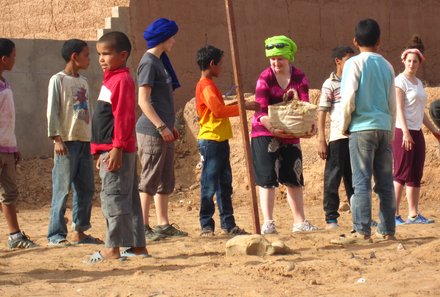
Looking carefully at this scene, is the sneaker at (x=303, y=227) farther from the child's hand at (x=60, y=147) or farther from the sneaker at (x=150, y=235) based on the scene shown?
the child's hand at (x=60, y=147)

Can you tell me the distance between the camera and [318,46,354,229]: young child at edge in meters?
8.89

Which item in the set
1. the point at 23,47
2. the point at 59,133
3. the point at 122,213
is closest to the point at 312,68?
the point at 23,47

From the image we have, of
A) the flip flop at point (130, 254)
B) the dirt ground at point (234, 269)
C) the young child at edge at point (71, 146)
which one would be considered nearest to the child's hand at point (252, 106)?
the dirt ground at point (234, 269)

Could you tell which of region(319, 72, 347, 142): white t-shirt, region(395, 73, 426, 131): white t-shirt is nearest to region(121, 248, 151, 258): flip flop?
region(319, 72, 347, 142): white t-shirt

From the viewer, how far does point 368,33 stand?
7.75 meters

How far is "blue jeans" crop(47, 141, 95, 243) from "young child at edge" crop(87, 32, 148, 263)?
1.14 metres

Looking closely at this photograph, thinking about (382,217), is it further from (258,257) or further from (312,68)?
(312,68)

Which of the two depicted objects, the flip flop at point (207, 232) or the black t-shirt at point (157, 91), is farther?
the flip flop at point (207, 232)

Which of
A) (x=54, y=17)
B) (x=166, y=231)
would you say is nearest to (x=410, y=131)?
(x=166, y=231)

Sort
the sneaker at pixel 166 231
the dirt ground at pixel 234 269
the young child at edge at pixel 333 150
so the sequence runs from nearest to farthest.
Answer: the dirt ground at pixel 234 269 → the sneaker at pixel 166 231 → the young child at edge at pixel 333 150

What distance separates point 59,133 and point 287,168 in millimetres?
1843

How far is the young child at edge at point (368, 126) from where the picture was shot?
7.61 metres

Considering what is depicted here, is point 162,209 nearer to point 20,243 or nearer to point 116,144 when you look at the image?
point 20,243

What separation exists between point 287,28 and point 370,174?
7088 mm
